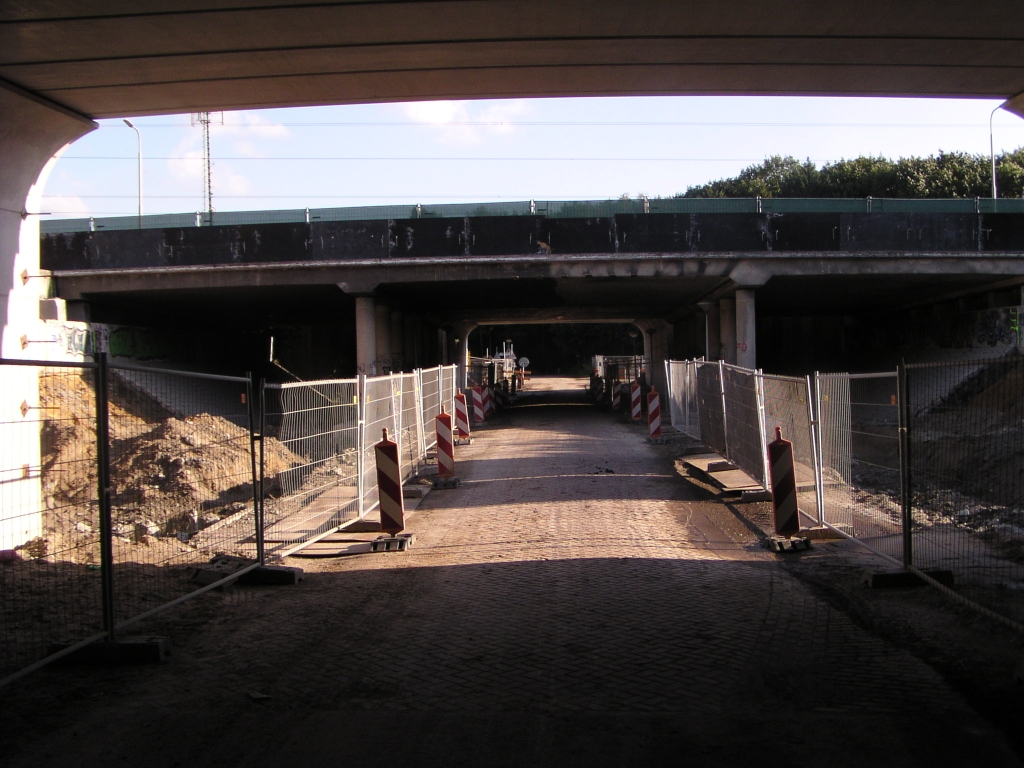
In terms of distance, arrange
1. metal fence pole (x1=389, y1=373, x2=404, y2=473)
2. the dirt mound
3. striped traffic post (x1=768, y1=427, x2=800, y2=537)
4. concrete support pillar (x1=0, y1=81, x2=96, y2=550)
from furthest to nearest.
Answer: metal fence pole (x1=389, y1=373, x2=404, y2=473) < striped traffic post (x1=768, y1=427, x2=800, y2=537) < concrete support pillar (x1=0, y1=81, x2=96, y2=550) < the dirt mound

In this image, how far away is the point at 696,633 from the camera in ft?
19.4

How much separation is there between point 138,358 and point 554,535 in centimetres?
2339

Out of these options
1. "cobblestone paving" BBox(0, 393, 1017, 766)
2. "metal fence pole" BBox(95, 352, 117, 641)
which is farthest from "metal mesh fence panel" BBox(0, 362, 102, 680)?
"cobblestone paving" BBox(0, 393, 1017, 766)

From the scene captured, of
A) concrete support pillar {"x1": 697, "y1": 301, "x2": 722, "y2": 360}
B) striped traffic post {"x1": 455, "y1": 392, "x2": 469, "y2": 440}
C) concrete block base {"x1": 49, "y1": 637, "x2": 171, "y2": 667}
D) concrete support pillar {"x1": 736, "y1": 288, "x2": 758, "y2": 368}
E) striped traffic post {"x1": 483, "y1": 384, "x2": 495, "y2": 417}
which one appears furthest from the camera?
striped traffic post {"x1": 483, "y1": 384, "x2": 495, "y2": 417}

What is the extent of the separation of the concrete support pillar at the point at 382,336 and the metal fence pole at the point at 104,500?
21652 mm

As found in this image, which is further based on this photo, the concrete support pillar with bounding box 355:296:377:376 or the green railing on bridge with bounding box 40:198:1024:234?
the concrete support pillar with bounding box 355:296:377:376

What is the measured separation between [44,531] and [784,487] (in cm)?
755

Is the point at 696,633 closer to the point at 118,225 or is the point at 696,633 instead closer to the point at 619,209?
the point at 619,209

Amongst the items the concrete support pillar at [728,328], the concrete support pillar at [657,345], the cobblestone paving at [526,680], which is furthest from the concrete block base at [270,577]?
the concrete support pillar at [657,345]

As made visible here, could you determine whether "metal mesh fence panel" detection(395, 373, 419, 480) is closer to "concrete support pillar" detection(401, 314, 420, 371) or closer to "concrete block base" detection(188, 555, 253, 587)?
"concrete block base" detection(188, 555, 253, 587)

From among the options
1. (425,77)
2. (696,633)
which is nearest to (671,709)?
(696,633)

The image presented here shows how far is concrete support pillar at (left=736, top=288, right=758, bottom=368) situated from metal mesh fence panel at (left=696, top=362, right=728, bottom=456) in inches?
323

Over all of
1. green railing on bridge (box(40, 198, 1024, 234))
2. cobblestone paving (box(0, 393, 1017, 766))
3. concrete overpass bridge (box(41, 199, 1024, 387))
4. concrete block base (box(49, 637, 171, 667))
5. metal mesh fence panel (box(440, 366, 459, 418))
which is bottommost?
cobblestone paving (box(0, 393, 1017, 766))

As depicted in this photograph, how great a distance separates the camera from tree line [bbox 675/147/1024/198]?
5725 cm
